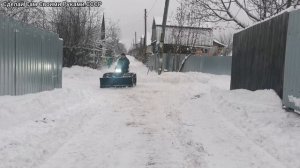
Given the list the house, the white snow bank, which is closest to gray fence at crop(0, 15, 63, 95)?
the white snow bank

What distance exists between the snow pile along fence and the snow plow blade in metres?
6.28

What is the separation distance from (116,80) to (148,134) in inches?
498

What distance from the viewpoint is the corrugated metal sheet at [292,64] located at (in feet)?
30.0

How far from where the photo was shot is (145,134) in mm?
8328

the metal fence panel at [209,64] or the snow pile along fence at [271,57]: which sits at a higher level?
the snow pile along fence at [271,57]

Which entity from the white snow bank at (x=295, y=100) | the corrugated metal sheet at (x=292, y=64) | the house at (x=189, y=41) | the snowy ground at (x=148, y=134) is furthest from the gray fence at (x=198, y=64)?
the white snow bank at (x=295, y=100)

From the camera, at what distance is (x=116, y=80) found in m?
20.8

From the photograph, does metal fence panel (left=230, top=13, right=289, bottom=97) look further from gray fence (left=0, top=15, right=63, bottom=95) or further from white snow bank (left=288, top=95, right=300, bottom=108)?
gray fence (left=0, top=15, right=63, bottom=95)

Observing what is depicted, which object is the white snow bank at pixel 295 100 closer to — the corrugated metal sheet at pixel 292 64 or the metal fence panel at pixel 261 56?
the corrugated metal sheet at pixel 292 64

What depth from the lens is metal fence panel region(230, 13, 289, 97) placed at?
35.6 ft

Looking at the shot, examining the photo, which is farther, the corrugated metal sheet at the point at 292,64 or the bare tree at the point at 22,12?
the bare tree at the point at 22,12

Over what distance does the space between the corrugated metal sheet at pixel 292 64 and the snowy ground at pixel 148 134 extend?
1.31ft

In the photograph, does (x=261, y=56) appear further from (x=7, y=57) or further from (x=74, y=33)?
(x=74, y=33)

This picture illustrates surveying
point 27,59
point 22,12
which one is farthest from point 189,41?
point 27,59
